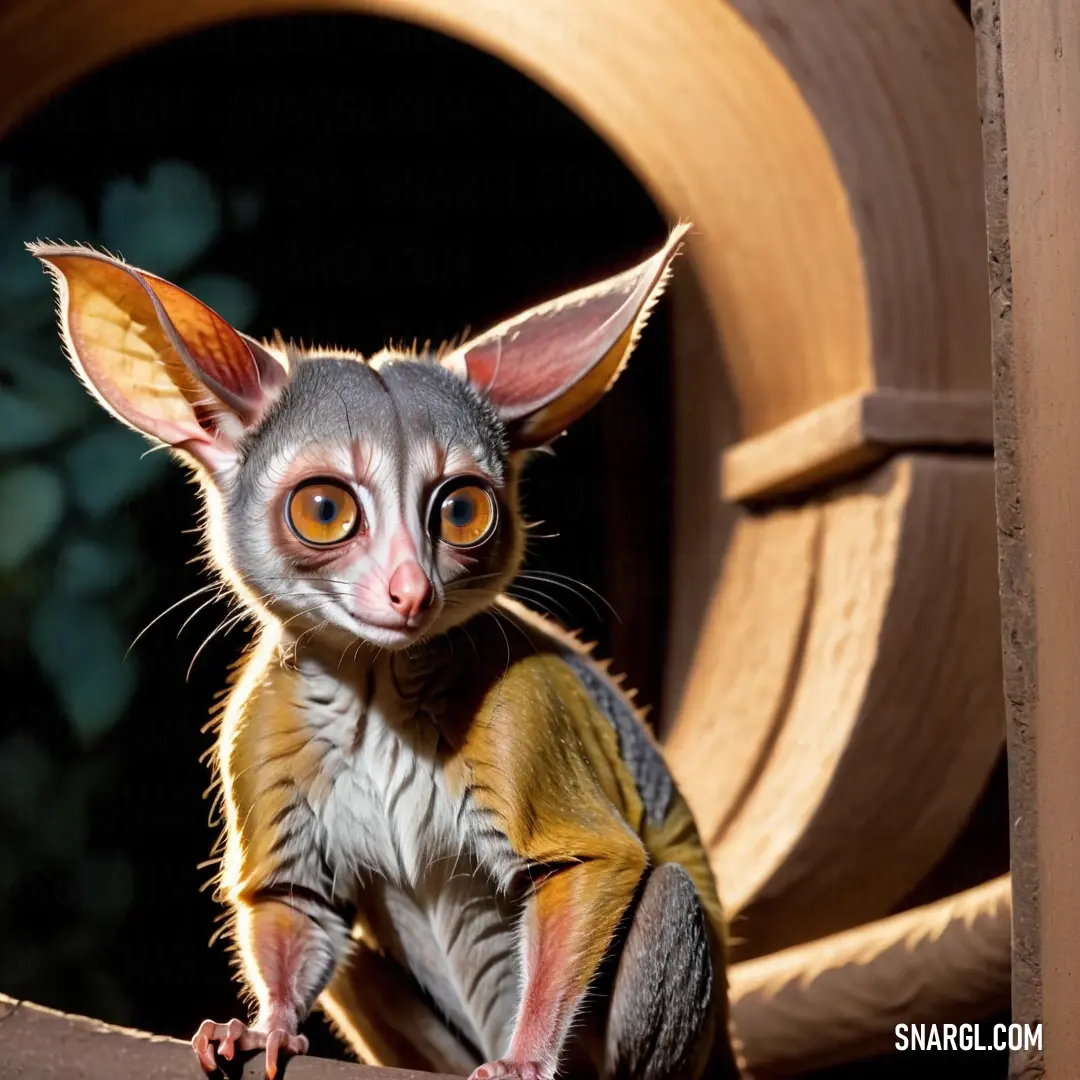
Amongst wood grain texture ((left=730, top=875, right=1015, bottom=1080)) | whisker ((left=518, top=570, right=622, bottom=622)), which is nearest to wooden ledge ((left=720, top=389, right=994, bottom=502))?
whisker ((left=518, top=570, right=622, bottom=622))

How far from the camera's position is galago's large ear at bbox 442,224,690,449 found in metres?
1.76

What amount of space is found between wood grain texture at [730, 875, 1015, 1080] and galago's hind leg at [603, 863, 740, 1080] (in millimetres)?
554

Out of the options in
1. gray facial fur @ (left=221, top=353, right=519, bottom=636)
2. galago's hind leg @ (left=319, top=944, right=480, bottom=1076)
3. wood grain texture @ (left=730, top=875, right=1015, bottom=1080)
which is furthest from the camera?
wood grain texture @ (left=730, top=875, right=1015, bottom=1080)

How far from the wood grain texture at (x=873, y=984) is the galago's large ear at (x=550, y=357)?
103cm

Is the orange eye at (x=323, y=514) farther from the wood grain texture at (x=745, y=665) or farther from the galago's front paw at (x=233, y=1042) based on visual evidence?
the wood grain texture at (x=745, y=665)

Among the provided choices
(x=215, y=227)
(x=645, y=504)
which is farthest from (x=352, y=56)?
(x=645, y=504)

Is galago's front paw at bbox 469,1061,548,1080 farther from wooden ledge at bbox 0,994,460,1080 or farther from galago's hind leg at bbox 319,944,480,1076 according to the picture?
galago's hind leg at bbox 319,944,480,1076

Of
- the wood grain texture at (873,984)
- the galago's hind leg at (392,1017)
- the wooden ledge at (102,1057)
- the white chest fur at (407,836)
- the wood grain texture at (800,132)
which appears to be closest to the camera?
the wooden ledge at (102,1057)

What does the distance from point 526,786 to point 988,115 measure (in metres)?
1.00

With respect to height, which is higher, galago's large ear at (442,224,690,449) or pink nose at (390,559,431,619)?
galago's large ear at (442,224,690,449)

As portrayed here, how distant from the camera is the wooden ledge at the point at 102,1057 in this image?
1480 millimetres

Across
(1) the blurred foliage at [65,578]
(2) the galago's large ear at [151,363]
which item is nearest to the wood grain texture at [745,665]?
(1) the blurred foliage at [65,578]

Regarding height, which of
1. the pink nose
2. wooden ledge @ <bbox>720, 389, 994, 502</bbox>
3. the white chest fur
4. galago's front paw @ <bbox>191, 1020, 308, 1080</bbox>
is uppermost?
wooden ledge @ <bbox>720, 389, 994, 502</bbox>

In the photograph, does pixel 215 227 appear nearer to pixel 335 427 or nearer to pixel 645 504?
pixel 645 504
